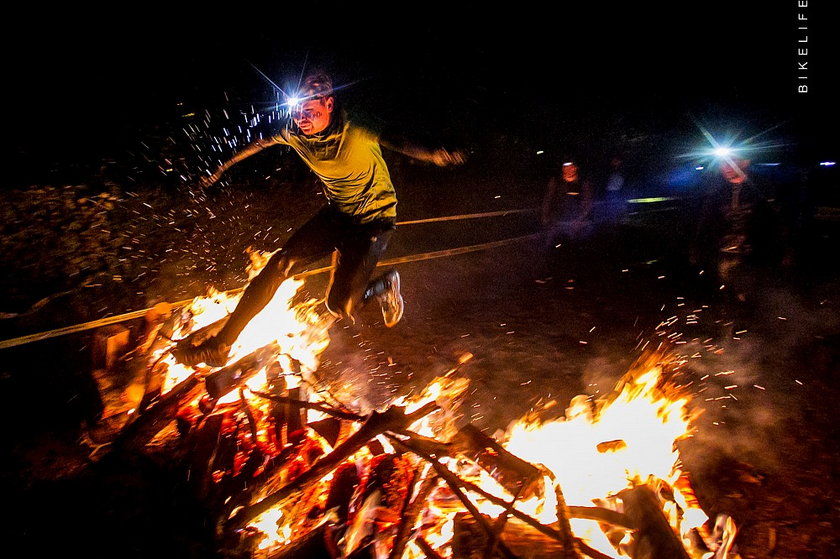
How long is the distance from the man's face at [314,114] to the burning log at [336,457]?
1963mm

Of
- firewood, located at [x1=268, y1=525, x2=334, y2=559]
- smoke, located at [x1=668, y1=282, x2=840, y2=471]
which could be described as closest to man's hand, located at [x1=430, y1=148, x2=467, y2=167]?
firewood, located at [x1=268, y1=525, x2=334, y2=559]

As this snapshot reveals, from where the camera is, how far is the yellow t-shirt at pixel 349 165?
9.68ft

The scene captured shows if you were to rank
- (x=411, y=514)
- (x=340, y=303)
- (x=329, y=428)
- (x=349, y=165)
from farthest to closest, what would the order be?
(x=340, y=303)
(x=349, y=165)
(x=329, y=428)
(x=411, y=514)

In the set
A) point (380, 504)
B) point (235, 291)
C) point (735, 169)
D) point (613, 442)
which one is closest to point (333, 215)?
point (235, 291)

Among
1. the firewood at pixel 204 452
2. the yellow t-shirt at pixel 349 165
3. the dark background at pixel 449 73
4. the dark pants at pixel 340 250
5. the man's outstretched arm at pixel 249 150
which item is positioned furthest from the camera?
the dark background at pixel 449 73

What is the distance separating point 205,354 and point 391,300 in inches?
60.7

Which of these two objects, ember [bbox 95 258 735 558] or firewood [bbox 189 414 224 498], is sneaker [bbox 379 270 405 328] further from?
firewood [bbox 189 414 224 498]

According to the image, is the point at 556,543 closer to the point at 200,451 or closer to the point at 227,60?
the point at 200,451

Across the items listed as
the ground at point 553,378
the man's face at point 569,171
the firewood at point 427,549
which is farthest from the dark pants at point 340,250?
the man's face at point 569,171

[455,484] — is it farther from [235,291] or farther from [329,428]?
[235,291]

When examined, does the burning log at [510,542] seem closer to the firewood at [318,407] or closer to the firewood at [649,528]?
the firewood at [649,528]

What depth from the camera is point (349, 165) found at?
307cm

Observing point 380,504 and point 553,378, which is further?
point 553,378

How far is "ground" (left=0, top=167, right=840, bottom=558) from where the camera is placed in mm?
2164
